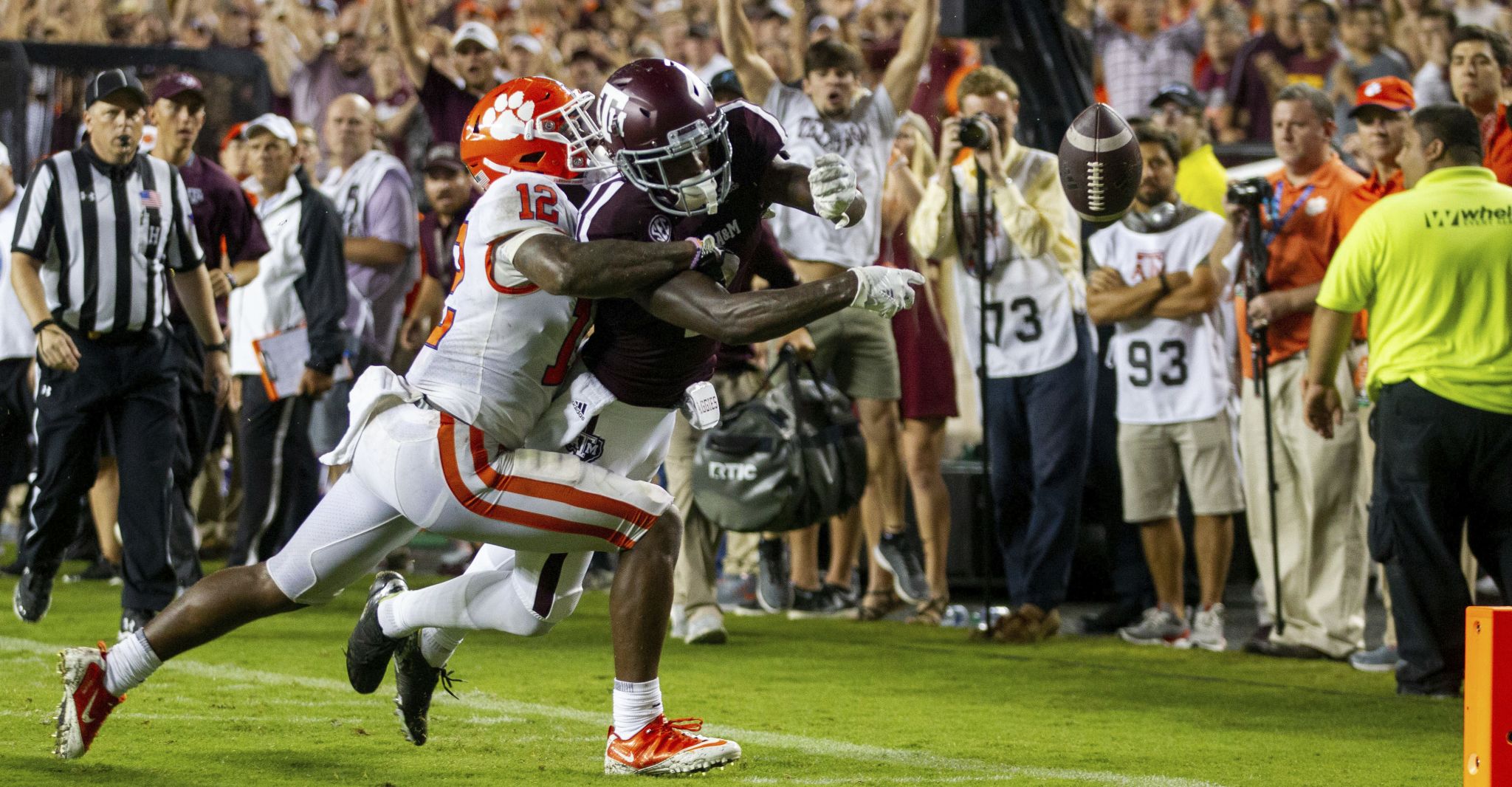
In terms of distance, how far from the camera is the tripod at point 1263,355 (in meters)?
6.79

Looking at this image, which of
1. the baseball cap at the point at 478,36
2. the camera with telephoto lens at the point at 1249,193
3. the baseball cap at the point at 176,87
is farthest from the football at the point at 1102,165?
the baseball cap at the point at 478,36

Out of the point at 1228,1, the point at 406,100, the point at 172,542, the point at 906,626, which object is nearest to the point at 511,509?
the point at 906,626

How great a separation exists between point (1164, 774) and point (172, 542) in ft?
16.6

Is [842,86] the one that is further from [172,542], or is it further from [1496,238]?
[172,542]

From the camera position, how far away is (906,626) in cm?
767

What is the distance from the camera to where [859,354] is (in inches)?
301

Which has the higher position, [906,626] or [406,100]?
[406,100]

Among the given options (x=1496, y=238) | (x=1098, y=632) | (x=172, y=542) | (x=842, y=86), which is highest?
(x=842, y=86)

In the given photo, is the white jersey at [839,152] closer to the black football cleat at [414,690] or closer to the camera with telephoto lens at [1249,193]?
the camera with telephoto lens at [1249,193]

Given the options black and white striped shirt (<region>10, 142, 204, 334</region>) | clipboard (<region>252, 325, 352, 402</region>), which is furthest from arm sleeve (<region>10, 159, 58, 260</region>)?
clipboard (<region>252, 325, 352, 402</region>)

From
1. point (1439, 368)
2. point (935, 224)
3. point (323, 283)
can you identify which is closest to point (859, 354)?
point (935, 224)

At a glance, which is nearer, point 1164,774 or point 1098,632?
point 1164,774

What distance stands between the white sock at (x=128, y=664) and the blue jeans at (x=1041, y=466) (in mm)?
3833

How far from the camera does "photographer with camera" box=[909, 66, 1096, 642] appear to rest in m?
7.21
